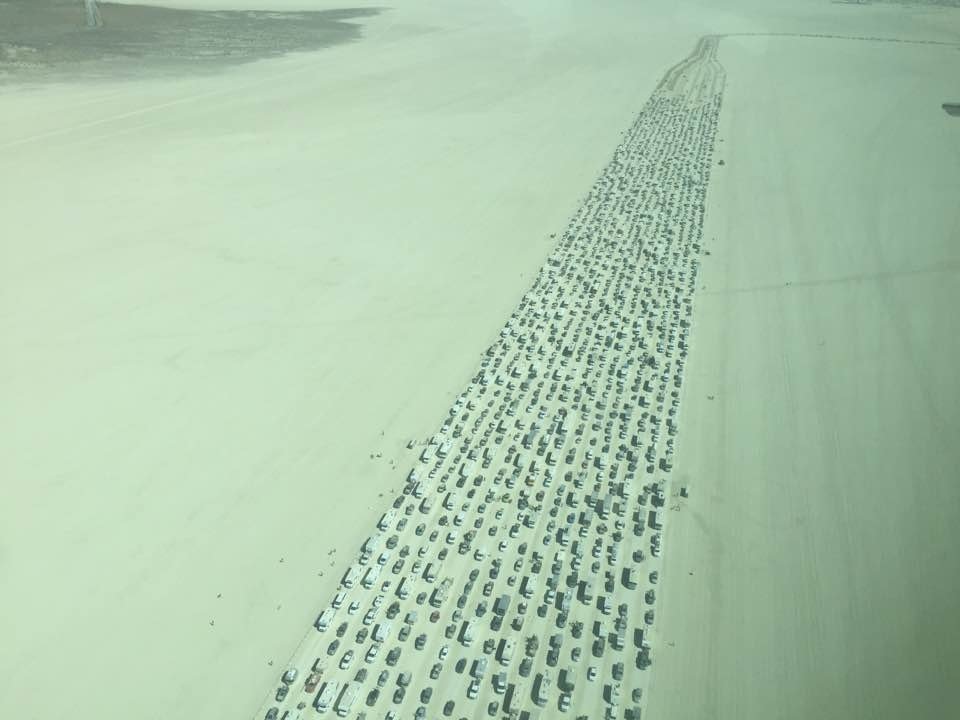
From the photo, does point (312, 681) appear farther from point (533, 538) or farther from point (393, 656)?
point (533, 538)

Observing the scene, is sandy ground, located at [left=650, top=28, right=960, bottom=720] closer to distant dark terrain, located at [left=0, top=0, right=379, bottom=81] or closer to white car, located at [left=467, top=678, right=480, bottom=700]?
white car, located at [left=467, top=678, right=480, bottom=700]

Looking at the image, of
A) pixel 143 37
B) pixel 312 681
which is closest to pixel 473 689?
pixel 312 681

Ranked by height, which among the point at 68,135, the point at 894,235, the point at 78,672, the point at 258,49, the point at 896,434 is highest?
the point at 258,49

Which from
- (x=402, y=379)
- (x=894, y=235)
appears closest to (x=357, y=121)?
(x=402, y=379)

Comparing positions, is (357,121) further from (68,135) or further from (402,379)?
(402,379)

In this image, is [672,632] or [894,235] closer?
[672,632]

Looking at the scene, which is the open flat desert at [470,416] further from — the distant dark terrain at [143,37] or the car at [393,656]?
the distant dark terrain at [143,37]

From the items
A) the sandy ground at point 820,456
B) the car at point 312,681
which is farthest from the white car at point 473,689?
the sandy ground at point 820,456
